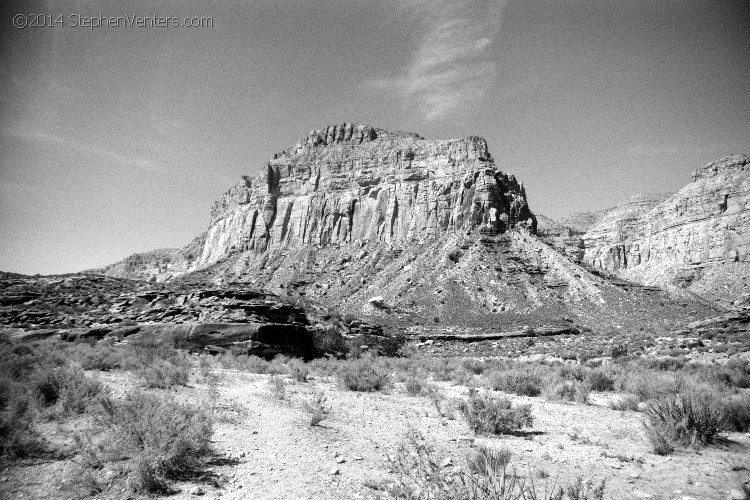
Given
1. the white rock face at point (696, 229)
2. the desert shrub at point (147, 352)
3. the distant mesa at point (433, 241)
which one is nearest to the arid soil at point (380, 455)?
the desert shrub at point (147, 352)

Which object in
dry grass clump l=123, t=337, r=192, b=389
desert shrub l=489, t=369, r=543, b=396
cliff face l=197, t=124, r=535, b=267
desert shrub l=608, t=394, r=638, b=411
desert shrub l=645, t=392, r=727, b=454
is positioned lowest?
dry grass clump l=123, t=337, r=192, b=389

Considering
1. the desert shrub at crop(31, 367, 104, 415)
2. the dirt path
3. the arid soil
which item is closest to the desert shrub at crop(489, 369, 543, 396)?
the arid soil

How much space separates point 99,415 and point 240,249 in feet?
287

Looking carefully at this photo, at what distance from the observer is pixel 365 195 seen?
89.4m

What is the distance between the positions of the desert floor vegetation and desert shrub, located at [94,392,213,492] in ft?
0.09

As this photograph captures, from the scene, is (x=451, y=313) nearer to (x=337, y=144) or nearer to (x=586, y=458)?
(x=586, y=458)

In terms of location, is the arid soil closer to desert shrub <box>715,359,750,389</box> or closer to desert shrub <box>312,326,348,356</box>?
desert shrub <box>715,359,750,389</box>

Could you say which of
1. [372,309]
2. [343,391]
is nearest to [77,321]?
[343,391]

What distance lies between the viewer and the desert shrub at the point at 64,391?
328 inches

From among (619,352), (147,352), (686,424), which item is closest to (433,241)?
(619,352)

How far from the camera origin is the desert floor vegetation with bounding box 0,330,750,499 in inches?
197

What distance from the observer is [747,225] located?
85.6 metres

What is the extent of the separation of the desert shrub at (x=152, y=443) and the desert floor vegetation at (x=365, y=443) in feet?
0.09

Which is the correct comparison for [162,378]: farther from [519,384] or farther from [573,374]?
[573,374]
